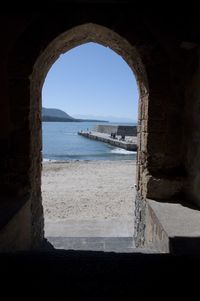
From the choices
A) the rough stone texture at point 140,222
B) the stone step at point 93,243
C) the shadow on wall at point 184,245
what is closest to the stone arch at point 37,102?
the rough stone texture at point 140,222

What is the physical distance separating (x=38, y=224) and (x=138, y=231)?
1697mm

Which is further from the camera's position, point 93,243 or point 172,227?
point 93,243

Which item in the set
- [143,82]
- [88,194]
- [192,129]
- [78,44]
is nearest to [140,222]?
[192,129]

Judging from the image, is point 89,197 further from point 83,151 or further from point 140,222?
point 83,151

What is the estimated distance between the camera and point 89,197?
10.4 meters

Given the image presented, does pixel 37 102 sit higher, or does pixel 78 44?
pixel 78 44

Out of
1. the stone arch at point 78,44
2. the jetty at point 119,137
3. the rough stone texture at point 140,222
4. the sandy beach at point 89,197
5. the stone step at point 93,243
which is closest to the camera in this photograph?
the stone arch at point 78,44

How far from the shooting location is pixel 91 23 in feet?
16.0

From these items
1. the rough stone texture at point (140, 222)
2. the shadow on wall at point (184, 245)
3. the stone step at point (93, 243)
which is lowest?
the stone step at point (93, 243)

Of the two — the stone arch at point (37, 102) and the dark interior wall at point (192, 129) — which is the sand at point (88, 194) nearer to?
the stone arch at point (37, 102)

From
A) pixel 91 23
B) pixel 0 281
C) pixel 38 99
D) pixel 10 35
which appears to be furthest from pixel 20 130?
pixel 0 281

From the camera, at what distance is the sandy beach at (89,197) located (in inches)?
309

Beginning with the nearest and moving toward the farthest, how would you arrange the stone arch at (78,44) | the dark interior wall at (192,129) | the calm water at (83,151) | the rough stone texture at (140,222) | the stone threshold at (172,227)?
the stone threshold at (172,227)
the dark interior wall at (192,129)
the stone arch at (78,44)
the rough stone texture at (140,222)
the calm water at (83,151)

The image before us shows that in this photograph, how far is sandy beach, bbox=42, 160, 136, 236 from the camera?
7850 mm
